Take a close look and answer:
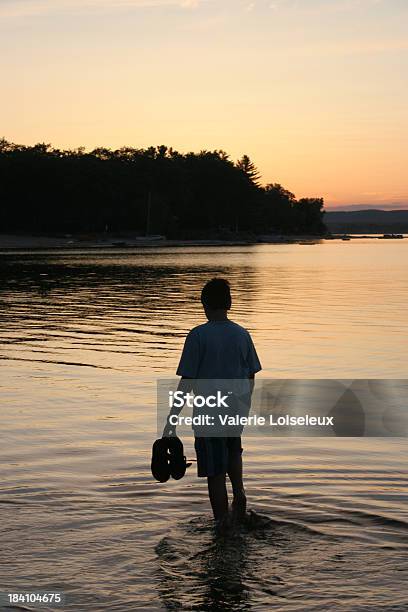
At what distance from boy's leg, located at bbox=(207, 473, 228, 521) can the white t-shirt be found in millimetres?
788

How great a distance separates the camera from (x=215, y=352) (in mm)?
7250

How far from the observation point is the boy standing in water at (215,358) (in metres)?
7.23

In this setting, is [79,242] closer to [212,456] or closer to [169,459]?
[169,459]

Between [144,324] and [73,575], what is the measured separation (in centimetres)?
1987

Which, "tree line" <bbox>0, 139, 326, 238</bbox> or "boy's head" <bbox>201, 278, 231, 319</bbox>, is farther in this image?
"tree line" <bbox>0, 139, 326, 238</bbox>

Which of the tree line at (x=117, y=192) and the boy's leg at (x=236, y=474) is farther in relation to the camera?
the tree line at (x=117, y=192)

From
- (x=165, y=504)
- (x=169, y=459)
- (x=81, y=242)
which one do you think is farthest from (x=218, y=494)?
(x=81, y=242)

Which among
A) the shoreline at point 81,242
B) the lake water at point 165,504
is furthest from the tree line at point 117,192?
the lake water at point 165,504

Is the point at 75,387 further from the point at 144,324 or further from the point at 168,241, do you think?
the point at 168,241

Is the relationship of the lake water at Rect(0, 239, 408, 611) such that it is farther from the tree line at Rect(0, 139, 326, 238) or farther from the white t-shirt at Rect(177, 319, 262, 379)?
the tree line at Rect(0, 139, 326, 238)

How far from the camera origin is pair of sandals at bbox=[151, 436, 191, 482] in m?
7.43

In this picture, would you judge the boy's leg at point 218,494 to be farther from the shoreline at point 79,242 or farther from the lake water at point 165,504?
the shoreline at point 79,242

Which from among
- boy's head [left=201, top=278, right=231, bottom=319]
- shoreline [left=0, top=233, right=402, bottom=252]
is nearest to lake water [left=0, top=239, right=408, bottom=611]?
boy's head [left=201, top=278, right=231, bottom=319]

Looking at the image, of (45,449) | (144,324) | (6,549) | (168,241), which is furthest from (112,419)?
(168,241)
